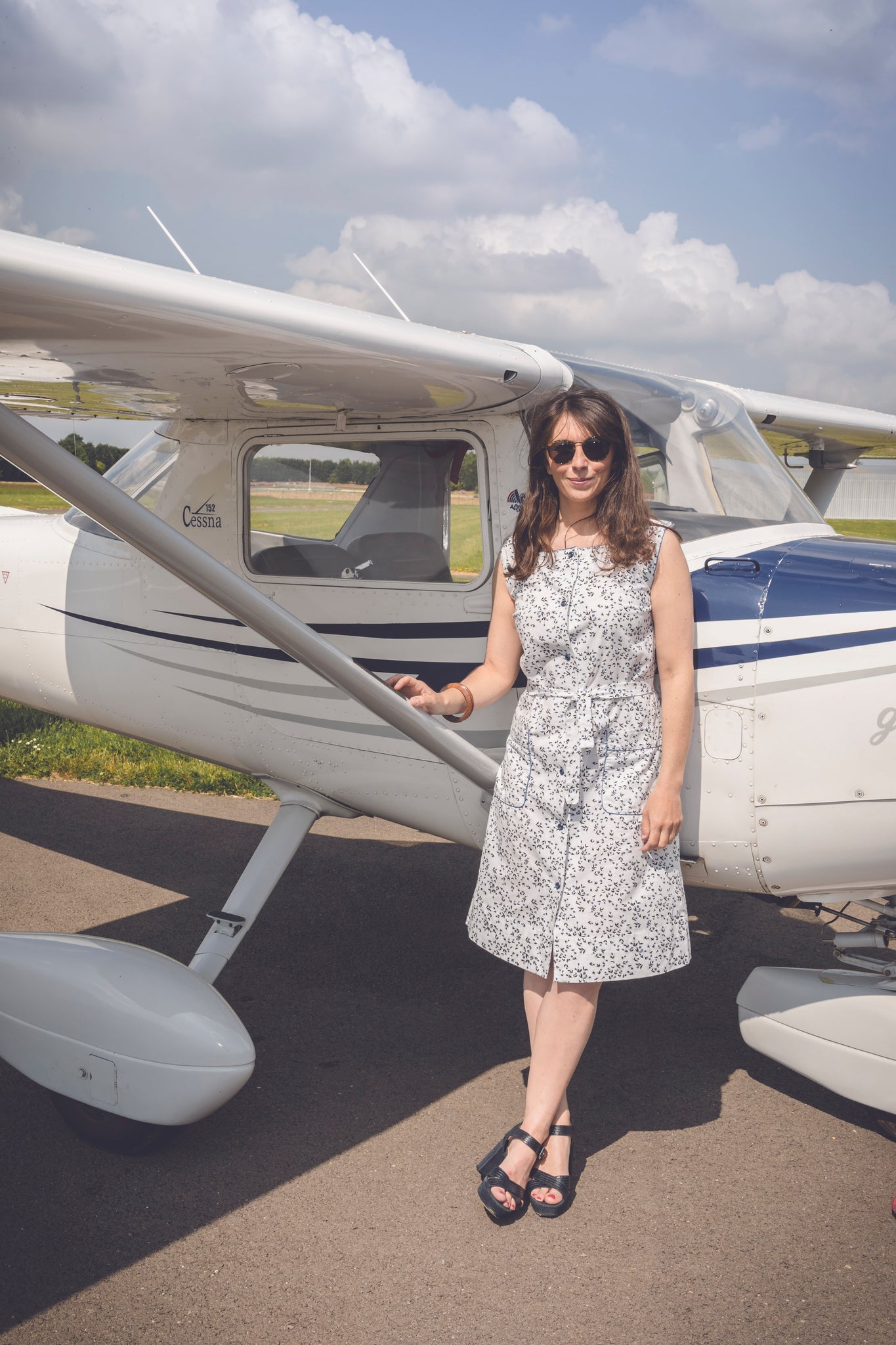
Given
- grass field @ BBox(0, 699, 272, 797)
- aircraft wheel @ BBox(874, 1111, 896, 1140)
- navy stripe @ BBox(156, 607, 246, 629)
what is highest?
navy stripe @ BBox(156, 607, 246, 629)

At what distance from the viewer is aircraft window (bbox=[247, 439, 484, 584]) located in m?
2.99

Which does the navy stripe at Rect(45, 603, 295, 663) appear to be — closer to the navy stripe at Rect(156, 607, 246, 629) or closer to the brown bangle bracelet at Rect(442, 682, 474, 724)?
the navy stripe at Rect(156, 607, 246, 629)

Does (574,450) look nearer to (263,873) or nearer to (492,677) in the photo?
(492,677)

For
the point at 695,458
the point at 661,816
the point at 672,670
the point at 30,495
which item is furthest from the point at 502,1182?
the point at 30,495

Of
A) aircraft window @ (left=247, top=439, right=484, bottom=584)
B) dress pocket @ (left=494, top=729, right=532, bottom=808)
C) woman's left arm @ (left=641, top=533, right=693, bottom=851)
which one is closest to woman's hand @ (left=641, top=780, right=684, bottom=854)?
woman's left arm @ (left=641, top=533, right=693, bottom=851)

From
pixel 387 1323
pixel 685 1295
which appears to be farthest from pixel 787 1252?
pixel 387 1323

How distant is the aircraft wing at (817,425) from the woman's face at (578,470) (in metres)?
2.24

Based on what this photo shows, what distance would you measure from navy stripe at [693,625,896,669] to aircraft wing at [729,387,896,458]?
7.36 feet

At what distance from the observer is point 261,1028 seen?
338cm

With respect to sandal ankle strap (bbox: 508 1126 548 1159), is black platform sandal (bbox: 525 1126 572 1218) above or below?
below

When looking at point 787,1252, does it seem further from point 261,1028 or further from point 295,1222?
point 261,1028

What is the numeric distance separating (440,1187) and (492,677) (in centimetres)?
135

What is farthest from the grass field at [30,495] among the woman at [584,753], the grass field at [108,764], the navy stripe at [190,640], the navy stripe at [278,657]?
the woman at [584,753]

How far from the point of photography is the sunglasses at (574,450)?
2330mm
